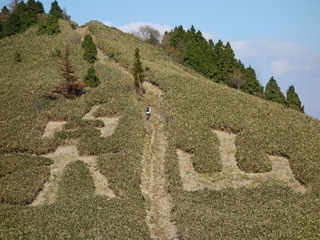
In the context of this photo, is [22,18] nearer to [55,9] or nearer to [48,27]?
[55,9]

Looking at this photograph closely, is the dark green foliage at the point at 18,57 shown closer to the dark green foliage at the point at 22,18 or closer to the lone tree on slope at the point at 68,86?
the dark green foliage at the point at 22,18

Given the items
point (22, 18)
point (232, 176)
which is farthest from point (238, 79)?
point (22, 18)

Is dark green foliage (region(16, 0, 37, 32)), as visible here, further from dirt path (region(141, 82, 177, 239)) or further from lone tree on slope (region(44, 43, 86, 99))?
dirt path (region(141, 82, 177, 239))

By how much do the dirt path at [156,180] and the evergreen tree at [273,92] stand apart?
34.5 metres

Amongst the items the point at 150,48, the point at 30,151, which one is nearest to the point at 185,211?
the point at 30,151

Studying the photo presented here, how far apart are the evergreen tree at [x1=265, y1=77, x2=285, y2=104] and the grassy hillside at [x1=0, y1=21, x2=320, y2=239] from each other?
84.8 feet

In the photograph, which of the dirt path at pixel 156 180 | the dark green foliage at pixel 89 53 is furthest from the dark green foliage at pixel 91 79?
the dark green foliage at pixel 89 53

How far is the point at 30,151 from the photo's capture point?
32.5 m

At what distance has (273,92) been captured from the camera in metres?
71.2

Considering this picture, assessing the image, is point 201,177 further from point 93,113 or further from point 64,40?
point 64,40

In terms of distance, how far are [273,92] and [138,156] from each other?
48056 mm

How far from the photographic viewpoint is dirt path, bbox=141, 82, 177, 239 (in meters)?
23.4

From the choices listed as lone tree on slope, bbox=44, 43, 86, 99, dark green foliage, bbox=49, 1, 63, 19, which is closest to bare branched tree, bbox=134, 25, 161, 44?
dark green foliage, bbox=49, 1, 63, 19

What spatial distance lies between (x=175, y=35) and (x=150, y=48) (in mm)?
18754
